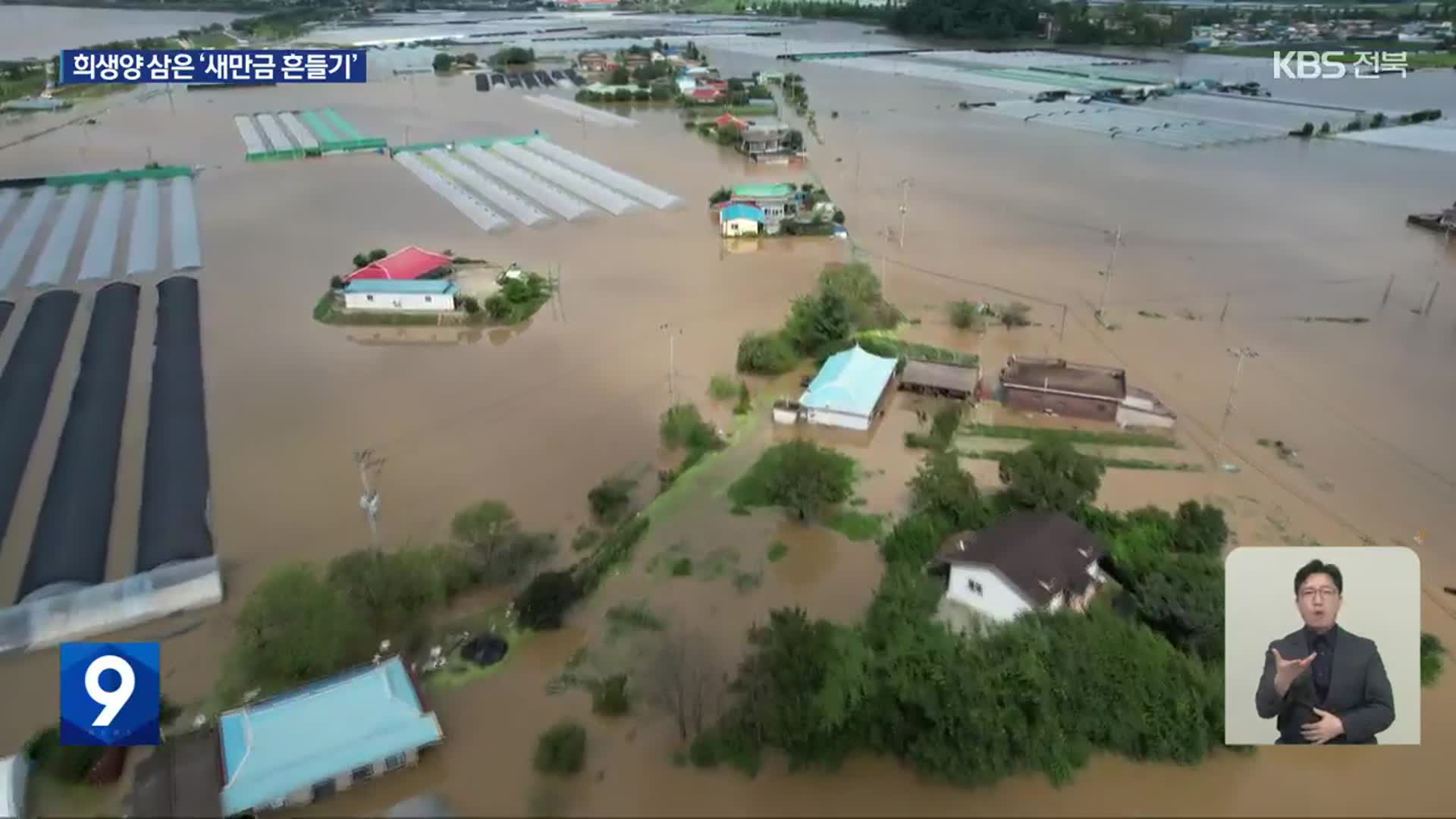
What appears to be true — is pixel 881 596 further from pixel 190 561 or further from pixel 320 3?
pixel 320 3

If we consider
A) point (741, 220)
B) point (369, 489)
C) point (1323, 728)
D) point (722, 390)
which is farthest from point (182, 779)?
point (741, 220)

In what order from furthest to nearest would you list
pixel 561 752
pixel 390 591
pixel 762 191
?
1. pixel 762 191
2. pixel 390 591
3. pixel 561 752

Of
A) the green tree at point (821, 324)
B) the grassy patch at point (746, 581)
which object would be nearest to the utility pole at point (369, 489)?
the grassy patch at point (746, 581)

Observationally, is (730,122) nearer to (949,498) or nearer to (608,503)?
(608,503)

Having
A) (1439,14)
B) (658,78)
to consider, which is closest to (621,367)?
(658,78)

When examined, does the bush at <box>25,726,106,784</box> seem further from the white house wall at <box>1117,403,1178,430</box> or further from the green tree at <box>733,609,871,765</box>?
the white house wall at <box>1117,403,1178,430</box>

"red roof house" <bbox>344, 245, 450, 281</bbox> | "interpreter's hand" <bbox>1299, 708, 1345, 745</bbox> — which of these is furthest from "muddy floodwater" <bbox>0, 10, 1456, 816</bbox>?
"interpreter's hand" <bbox>1299, 708, 1345, 745</bbox>
